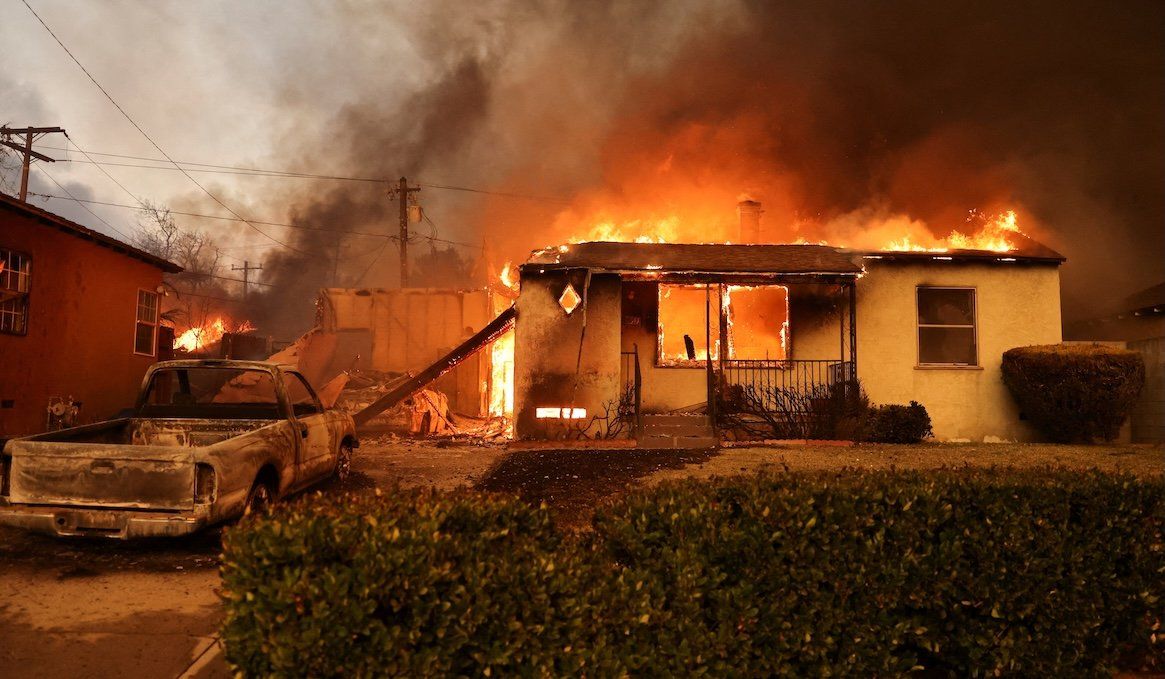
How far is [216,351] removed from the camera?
26547mm

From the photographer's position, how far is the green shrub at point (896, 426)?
1174 cm

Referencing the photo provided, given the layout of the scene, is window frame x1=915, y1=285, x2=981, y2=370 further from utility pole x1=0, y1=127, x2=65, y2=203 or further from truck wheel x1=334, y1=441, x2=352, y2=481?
utility pole x1=0, y1=127, x2=65, y2=203

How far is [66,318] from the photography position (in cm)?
1255

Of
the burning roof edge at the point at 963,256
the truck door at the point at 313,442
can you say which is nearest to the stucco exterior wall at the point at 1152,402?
the burning roof edge at the point at 963,256

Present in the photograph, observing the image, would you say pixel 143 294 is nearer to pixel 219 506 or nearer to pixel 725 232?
pixel 219 506

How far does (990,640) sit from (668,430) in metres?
8.13

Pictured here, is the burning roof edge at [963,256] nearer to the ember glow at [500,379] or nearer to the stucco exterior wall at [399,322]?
the ember glow at [500,379]

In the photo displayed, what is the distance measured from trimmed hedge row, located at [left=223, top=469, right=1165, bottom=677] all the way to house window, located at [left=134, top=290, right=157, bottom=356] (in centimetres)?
1499

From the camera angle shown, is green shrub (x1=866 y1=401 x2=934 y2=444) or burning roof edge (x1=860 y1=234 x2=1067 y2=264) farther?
burning roof edge (x1=860 y1=234 x2=1067 y2=264)

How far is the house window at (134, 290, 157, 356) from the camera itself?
15079mm

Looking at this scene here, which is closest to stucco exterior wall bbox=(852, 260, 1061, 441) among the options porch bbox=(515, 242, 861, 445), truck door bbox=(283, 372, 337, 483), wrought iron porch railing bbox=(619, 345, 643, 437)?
porch bbox=(515, 242, 861, 445)

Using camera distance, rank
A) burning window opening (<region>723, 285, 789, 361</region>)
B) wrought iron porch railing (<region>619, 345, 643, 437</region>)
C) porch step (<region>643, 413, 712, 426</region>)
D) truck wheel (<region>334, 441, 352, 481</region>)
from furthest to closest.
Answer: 1. burning window opening (<region>723, 285, 789, 361</region>)
2. wrought iron porch railing (<region>619, 345, 643, 437</region>)
3. porch step (<region>643, 413, 712, 426</region>)
4. truck wheel (<region>334, 441, 352, 481</region>)

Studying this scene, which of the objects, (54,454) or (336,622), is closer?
(336,622)

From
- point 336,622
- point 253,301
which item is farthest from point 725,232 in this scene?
point 253,301
